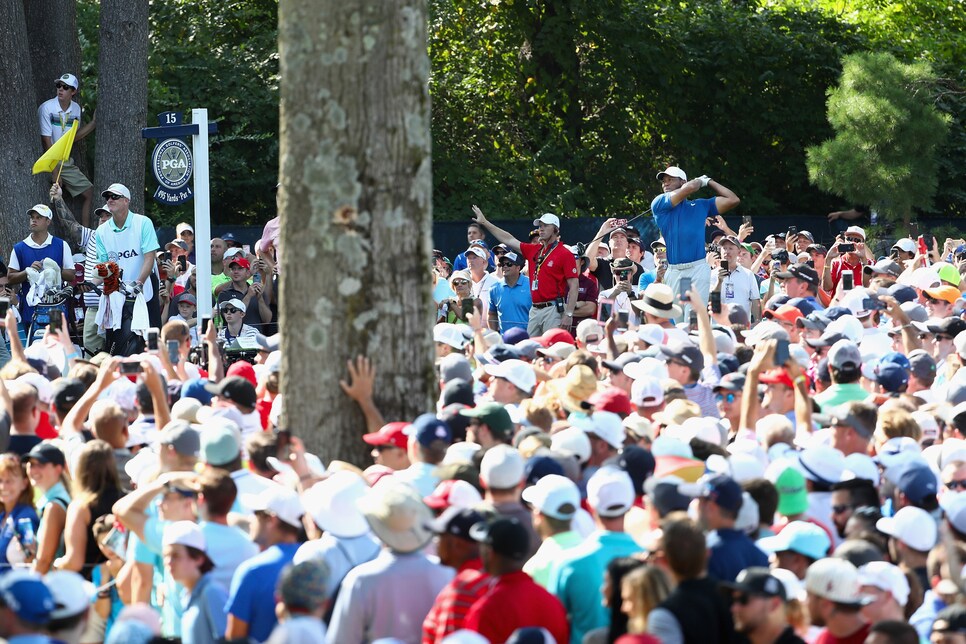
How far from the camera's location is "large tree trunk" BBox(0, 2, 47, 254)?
16.8m

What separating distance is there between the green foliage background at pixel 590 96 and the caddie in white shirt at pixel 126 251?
427 inches

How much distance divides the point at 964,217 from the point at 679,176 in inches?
614

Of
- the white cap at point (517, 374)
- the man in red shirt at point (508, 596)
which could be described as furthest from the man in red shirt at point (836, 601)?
the white cap at point (517, 374)

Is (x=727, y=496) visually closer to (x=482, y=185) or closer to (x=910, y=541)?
(x=910, y=541)

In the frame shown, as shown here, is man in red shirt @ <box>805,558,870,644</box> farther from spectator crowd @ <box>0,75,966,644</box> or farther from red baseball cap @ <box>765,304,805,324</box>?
red baseball cap @ <box>765,304,805,324</box>

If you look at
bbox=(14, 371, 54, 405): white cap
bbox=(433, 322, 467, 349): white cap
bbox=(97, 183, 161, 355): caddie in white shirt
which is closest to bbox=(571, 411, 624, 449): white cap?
bbox=(14, 371, 54, 405): white cap

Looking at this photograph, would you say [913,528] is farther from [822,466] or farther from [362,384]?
[362,384]

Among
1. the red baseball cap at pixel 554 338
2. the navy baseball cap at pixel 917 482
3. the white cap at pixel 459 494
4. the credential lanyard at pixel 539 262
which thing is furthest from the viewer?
the credential lanyard at pixel 539 262

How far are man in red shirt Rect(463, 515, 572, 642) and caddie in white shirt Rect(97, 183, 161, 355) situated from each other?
31.6ft

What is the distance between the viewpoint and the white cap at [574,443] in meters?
6.65

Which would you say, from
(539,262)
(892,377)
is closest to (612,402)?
(892,377)

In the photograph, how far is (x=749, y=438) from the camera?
737 centimetres

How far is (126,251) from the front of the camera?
13.9 m

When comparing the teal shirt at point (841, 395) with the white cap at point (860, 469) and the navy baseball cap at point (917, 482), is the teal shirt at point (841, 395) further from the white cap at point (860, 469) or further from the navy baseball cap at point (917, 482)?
the navy baseball cap at point (917, 482)
